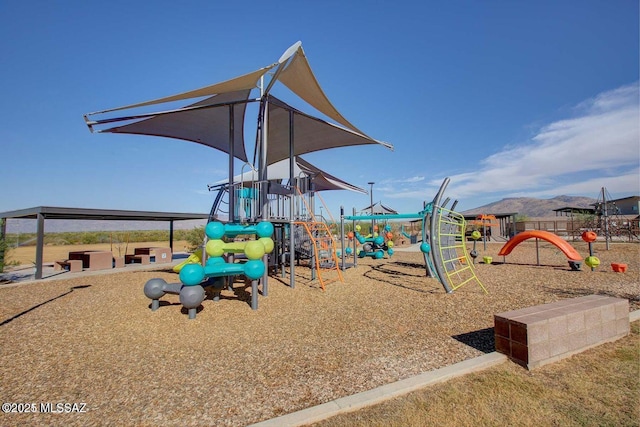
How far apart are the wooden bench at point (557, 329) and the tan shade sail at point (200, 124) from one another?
781 cm

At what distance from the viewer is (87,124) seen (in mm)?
7023

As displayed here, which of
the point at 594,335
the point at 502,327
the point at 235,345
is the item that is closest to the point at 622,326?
the point at 594,335

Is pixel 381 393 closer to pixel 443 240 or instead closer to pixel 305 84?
pixel 443 240

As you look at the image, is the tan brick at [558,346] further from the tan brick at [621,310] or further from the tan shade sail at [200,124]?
the tan shade sail at [200,124]

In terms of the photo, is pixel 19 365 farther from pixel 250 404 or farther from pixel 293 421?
pixel 293 421

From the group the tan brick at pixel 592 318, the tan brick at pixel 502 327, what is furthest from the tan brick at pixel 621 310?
the tan brick at pixel 502 327

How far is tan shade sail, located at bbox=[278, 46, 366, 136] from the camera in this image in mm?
6277

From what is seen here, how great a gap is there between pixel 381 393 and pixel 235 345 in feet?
8.19

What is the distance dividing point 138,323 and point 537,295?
346 inches

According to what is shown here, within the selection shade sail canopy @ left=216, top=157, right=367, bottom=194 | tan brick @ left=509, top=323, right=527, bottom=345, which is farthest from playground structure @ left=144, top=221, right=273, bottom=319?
shade sail canopy @ left=216, top=157, right=367, bottom=194

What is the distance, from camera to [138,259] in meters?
16.1

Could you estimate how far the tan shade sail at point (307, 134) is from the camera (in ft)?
33.3

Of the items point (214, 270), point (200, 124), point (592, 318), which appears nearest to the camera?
point (592, 318)

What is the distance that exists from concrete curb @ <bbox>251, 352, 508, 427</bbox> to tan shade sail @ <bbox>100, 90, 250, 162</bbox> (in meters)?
7.57
